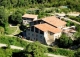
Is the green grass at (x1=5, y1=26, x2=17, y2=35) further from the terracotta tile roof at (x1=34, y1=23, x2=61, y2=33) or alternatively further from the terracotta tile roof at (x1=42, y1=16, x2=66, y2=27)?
the terracotta tile roof at (x1=34, y1=23, x2=61, y2=33)

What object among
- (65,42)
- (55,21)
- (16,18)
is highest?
(55,21)

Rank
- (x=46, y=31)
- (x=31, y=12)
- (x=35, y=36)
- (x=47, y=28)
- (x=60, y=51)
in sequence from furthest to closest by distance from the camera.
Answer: (x=31, y=12), (x=35, y=36), (x=47, y=28), (x=46, y=31), (x=60, y=51)

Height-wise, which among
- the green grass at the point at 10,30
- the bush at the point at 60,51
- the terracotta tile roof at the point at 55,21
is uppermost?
the terracotta tile roof at the point at 55,21

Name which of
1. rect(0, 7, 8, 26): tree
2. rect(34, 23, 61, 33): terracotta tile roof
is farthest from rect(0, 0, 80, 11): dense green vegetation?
rect(34, 23, 61, 33): terracotta tile roof

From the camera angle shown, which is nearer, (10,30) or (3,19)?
(10,30)

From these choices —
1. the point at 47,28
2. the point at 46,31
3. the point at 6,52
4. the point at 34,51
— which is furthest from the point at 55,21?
the point at 34,51

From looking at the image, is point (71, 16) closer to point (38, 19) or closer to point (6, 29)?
point (38, 19)

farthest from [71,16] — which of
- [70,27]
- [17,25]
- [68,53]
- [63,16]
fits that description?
[68,53]

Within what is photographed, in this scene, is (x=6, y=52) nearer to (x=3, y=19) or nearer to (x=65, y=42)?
(x=65, y=42)

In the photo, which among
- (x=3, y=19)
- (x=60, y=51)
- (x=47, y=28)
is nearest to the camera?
(x=60, y=51)

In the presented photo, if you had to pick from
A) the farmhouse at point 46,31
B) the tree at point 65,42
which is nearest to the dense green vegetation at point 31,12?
the tree at point 65,42

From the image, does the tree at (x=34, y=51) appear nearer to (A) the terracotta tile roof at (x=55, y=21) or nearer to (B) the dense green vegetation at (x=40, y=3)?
(A) the terracotta tile roof at (x=55, y=21)
